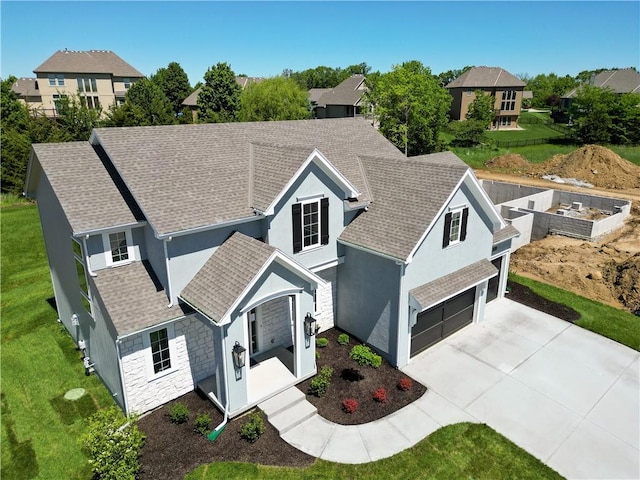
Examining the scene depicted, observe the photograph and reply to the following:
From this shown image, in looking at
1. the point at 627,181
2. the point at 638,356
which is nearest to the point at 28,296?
the point at 638,356

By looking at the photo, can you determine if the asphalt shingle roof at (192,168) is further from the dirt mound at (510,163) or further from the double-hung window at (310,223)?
the dirt mound at (510,163)

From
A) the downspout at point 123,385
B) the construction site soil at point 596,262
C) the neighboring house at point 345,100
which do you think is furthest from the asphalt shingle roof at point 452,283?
the neighboring house at point 345,100

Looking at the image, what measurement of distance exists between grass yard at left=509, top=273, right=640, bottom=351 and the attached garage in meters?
5.38

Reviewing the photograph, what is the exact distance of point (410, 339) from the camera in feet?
53.7

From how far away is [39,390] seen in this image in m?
14.8

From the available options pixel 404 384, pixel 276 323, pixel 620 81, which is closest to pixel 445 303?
pixel 404 384

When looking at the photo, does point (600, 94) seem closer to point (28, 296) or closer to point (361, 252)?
point (361, 252)

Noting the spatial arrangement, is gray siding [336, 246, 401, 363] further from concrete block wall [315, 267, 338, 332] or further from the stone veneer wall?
the stone veneer wall

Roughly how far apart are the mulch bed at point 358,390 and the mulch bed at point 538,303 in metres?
9.18

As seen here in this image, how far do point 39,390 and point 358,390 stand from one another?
1132cm

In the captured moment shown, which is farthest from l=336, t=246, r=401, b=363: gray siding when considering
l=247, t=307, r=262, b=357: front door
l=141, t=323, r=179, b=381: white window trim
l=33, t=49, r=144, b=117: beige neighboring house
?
l=33, t=49, r=144, b=117: beige neighboring house

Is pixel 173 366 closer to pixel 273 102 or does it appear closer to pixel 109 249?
pixel 109 249

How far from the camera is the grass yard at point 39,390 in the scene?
11961 mm

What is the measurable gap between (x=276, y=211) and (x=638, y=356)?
51.3 ft
